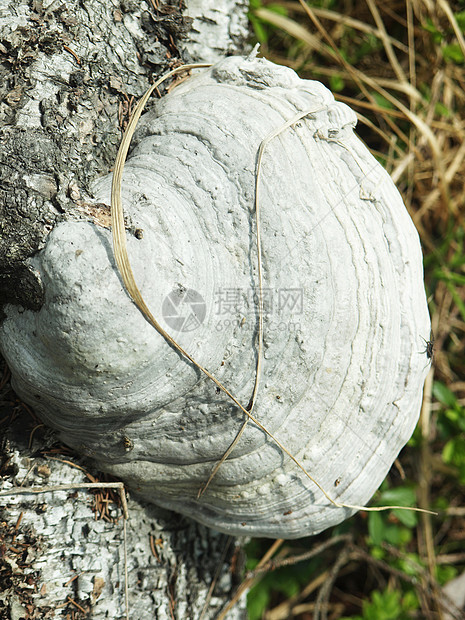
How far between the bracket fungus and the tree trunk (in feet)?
0.37

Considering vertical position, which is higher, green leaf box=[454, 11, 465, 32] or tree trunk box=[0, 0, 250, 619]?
green leaf box=[454, 11, 465, 32]

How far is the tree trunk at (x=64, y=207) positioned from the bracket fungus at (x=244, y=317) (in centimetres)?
11

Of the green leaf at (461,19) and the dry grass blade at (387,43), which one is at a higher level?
the green leaf at (461,19)

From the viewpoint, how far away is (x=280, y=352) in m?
1.62

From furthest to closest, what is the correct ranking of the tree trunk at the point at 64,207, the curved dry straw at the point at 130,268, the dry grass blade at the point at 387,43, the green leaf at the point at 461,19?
1. the dry grass blade at the point at 387,43
2. the green leaf at the point at 461,19
3. the tree trunk at the point at 64,207
4. the curved dry straw at the point at 130,268

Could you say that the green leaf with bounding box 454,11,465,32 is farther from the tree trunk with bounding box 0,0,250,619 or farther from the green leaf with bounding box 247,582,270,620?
the green leaf with bounding box 247,582,270,620

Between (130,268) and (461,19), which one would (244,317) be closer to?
(130,268)

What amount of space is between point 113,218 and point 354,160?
88cm

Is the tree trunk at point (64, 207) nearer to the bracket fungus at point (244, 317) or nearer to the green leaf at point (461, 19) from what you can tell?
the bracket fungus at point (244, 317)

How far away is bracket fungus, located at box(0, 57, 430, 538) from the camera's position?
1504 millimetres

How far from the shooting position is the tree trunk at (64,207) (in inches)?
62.2

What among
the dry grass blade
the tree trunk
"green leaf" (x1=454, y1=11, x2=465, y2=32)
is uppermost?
"green leaf" (x1=454, y1=11, x2=465, y2=32)

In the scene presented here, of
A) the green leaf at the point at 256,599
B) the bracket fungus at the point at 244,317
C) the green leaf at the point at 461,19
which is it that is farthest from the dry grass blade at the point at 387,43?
the green leaf at the point at 256,599

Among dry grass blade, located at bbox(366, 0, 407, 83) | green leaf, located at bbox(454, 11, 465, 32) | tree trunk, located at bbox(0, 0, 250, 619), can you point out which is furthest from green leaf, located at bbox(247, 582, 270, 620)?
green leaf, located at bbox(454, 11, 465, 32)
